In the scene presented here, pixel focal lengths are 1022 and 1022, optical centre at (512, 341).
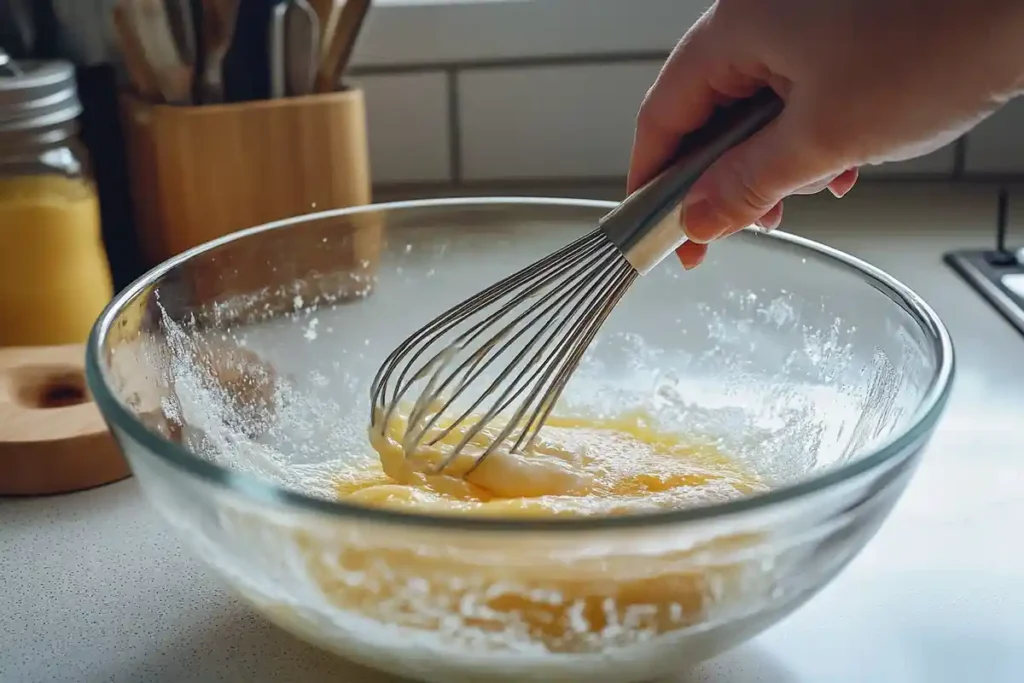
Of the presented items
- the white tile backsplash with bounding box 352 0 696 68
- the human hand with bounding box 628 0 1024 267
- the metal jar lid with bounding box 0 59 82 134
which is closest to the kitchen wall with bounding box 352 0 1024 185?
the white tile backsplash with bounding box 352 0 696 68

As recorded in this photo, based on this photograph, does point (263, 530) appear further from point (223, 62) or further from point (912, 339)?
point (223, 62)

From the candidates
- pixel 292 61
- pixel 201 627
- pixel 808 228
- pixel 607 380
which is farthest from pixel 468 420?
pixel 808 228

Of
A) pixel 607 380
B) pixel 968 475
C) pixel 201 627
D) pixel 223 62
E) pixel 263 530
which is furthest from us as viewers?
pixel 223 62

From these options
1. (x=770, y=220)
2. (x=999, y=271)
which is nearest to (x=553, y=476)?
(x=770, y=220)

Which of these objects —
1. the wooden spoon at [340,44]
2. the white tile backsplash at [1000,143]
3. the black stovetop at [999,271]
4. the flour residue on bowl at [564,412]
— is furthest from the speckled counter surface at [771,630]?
the white tile backsplash at [1000,143]

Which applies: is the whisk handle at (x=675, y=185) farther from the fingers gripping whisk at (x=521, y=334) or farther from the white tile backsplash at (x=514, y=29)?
the white tile backsplash at (x=514, y=29)

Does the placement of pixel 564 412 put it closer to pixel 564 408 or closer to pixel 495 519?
pixel 564 408
